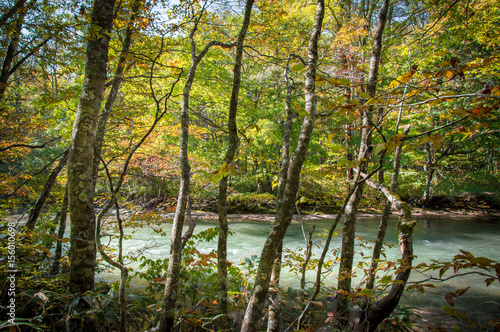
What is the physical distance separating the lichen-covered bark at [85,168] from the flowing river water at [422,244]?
1.58 metres

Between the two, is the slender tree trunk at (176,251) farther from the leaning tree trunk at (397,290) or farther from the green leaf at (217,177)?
the leaning tree trunk at (397,290)

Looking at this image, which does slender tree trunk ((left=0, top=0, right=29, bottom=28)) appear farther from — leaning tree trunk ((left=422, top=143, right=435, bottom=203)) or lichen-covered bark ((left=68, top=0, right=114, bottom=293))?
leaning tree trunk ((left=422, top=143, right=435, bottom=203))

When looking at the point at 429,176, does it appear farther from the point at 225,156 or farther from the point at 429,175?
the point at 225,156

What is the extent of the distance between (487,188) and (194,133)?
51.9 ft

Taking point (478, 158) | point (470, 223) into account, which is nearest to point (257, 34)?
point (470, 223)

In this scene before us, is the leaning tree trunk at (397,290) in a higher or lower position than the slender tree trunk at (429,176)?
lower

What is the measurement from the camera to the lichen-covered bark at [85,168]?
7.51 ft

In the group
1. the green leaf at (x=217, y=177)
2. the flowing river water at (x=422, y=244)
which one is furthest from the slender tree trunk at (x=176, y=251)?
the flowing river water at (x=422, y=244)

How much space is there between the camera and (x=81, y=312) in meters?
1.98

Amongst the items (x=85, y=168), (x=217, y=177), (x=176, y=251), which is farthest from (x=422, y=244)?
(x=85, y=168)

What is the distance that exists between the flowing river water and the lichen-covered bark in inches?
62.1

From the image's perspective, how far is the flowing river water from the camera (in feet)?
14.8

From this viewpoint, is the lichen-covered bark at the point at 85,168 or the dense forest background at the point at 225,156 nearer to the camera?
the dense forest background at the point at 225,156

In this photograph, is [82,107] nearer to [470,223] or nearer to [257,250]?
[257,250]
